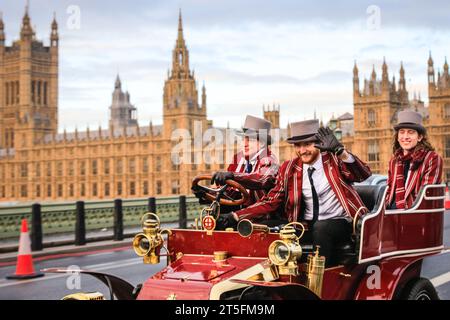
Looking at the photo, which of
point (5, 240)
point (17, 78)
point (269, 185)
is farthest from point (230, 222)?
point (17, 78)

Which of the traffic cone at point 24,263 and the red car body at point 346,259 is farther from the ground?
the red car body at point 346,259

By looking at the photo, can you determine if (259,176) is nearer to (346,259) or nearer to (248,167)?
(248,167)

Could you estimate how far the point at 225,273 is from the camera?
13.5 ft

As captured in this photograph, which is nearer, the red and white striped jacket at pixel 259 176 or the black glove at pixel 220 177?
the black glove at pixel 220 177

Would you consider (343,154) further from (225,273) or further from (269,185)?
(225,273)

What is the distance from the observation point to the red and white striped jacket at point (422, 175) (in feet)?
16.7

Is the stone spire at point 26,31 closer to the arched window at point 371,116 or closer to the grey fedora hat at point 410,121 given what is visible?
the arched window at point 371,116

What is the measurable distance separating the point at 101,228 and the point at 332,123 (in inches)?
347

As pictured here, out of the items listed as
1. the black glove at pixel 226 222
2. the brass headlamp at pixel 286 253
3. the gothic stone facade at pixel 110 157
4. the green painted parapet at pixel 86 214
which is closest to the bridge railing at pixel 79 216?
the green painted parapet at pixel 86 214

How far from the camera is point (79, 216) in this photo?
14188mm

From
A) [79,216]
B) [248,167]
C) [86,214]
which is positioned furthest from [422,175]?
[86,214]

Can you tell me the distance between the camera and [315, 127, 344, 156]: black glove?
14.9 feet

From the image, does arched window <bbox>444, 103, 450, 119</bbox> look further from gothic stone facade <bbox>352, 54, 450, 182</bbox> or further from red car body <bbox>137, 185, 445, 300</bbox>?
red car body <bbox>137, 185, 445, 300</bbox>

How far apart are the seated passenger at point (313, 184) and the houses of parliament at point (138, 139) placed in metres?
49.3
